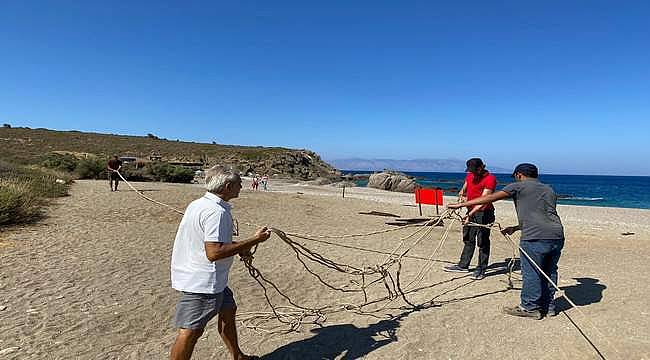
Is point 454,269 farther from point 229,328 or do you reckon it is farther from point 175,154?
point 175,154

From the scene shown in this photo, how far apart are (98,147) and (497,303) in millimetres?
58820

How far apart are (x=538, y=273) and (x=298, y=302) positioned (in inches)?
114

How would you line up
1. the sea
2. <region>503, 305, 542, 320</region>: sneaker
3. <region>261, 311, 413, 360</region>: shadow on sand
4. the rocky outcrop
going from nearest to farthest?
<region>261, 311, 413, 360</region>: shadow on sand < <region>503, 305, 542, 320</region>: sneaker < the sea < the rocky outcrop

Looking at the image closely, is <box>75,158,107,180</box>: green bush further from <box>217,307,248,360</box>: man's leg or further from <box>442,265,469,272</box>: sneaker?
<box>217,307,248,360</box>: man's leg

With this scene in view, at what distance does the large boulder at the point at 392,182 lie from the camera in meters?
37.0

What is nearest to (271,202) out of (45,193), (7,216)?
(45,193)

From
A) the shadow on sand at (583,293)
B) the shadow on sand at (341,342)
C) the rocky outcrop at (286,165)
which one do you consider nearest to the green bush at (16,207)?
the shadow on sand at (341,342)

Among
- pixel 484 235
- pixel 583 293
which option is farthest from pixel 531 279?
pixel 583 293

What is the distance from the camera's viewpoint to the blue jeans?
14.1ft

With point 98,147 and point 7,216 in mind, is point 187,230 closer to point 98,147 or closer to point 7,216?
point 7,216

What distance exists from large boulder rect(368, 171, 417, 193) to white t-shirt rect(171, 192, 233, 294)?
34.5m

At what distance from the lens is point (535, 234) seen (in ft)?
14.2

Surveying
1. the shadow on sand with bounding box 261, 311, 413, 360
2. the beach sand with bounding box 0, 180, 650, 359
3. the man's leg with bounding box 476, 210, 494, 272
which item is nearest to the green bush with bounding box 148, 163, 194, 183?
the beach sand with bounding box 0, 180, 650, 359

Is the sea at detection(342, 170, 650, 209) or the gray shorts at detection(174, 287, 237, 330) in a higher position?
the gray shorts at detection(174, 287, 237, 330)
